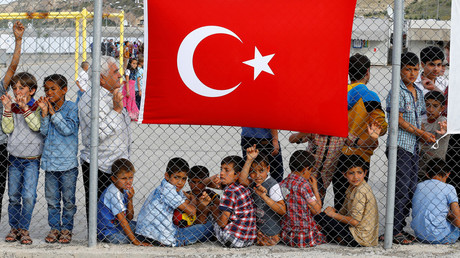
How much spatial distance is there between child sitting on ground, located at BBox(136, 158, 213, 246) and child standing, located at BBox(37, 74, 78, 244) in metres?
0.65

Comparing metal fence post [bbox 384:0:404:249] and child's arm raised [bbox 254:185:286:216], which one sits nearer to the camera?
metal fence post [bbox 384:0:404:249]

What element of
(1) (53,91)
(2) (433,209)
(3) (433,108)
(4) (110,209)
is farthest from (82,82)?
(2) (433,209)

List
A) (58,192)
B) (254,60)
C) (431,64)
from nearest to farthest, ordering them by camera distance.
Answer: (254,60)
(58,192)
(431,64)

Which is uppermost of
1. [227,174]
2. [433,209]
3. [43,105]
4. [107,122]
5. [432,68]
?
[432,68]

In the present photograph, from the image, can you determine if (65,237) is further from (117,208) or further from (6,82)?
(6,82)

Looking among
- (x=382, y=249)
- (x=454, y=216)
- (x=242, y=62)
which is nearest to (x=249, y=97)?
(x=242, y=62)

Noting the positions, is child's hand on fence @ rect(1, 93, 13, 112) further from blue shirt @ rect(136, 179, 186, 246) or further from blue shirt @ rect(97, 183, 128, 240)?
blue shirt @ rect(136, 179, 186, 246)

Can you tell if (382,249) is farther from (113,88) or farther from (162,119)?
(113,88)

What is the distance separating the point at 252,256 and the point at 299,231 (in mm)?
451

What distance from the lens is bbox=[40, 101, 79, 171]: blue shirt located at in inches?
182

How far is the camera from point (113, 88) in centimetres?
480

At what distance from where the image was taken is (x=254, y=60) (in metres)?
4.40

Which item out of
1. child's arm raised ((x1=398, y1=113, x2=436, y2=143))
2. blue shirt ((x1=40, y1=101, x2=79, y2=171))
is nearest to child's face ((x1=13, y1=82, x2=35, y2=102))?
blue shirt ((x1=40, y1=101, x2=79, y2=171))

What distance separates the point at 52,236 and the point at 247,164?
1744 millimetres
